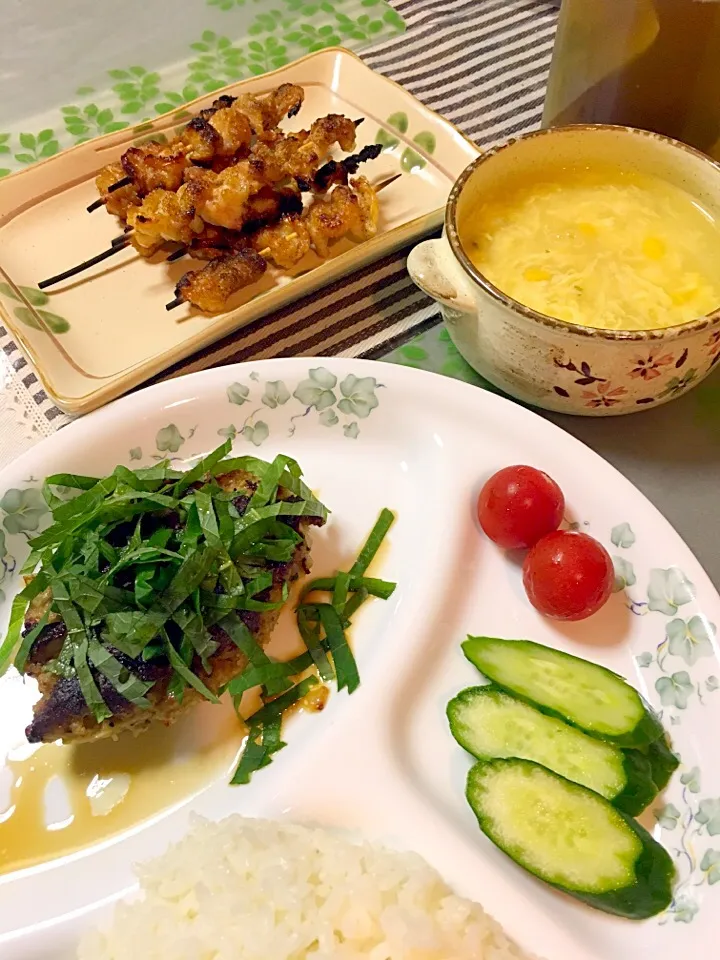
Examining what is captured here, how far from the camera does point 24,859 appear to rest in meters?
1.49

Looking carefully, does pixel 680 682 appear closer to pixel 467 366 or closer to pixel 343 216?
pixel 467 366

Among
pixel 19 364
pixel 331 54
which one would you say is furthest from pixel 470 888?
pixel 331 54

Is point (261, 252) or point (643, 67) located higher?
point (643, 67)

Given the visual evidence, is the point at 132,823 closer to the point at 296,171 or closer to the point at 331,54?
the point at 296,171

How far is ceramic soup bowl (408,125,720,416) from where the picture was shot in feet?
5.66

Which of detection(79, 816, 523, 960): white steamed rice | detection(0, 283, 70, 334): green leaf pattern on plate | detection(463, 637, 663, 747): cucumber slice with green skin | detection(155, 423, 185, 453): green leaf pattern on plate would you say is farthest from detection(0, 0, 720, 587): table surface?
detection(79, 816, 523, 960): white steamed rice

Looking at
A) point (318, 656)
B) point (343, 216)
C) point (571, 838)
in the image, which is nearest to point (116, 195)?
point (343, 216)

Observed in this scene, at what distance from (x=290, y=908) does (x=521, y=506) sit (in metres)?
0.87

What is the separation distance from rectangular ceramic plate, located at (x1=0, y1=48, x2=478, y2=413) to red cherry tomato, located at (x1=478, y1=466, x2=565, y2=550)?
2.87 feet

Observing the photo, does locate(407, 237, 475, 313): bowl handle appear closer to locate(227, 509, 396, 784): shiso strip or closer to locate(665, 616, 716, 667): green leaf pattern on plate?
locate(227, 509, 396, 784): shiso strip

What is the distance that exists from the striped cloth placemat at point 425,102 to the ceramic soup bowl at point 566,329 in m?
0.35

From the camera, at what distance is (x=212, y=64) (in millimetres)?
3172

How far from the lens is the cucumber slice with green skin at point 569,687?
58.2 inches

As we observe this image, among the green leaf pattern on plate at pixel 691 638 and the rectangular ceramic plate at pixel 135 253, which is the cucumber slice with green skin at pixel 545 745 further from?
the rectangular ceramic plate at pixel 135 253
